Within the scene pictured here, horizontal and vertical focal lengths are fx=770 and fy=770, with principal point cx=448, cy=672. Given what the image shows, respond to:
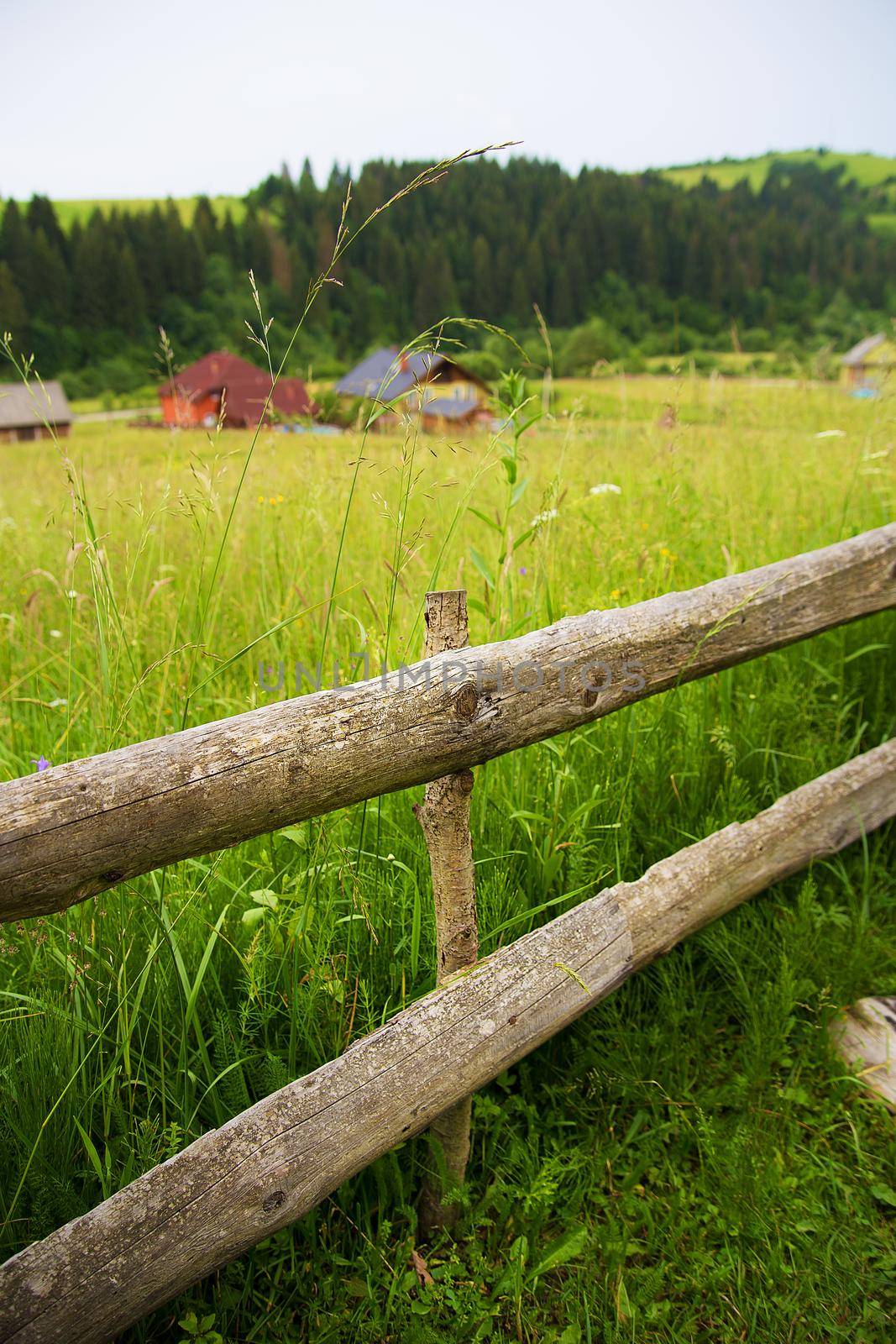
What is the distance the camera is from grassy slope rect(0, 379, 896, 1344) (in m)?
1.50

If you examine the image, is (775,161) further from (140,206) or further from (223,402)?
(223,402)

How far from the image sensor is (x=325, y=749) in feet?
4.12

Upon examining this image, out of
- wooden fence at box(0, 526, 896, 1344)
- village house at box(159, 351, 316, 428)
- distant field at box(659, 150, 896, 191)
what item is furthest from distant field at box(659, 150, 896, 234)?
wooden fence at box(0, 526, 896, 1344)

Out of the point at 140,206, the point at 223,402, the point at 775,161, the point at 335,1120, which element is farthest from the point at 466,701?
the point at 775,161

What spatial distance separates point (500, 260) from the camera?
3356cm

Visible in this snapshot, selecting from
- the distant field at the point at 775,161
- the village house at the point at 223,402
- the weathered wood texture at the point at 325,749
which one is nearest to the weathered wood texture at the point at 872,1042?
the weathered wood texture at the point at 325,749

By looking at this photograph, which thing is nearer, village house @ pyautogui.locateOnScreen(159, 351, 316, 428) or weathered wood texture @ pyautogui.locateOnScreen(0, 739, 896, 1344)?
weathered wood texture @ pyautogui.locateOnScreen(0, 739, 896, 1344)

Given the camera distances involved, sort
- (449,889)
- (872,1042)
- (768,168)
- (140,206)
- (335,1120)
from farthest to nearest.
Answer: (768,168)
(140,206)
(872,1042)
(449,889)
(335,1120)

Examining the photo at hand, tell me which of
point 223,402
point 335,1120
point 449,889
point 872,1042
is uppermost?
point 223,402

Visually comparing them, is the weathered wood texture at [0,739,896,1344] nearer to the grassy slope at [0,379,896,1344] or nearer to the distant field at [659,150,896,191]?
the grassy slope at [0,379,896,1344]

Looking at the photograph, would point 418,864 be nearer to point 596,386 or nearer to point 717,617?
point 717,617

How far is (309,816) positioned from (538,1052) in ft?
3.70

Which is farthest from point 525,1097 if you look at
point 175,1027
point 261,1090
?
point 175,1027

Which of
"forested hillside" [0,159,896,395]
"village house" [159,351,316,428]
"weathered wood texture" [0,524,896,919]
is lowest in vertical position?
"weathered wood texture" [0,524,896,919]
